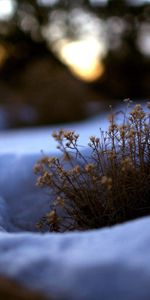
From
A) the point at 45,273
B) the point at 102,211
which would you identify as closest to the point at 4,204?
the point at 102,211

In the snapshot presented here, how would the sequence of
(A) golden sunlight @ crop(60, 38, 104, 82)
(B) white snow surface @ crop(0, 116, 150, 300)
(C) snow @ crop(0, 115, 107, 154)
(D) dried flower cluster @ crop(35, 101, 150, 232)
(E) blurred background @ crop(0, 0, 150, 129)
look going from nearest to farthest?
(B) white snow surface @ crop(0, 116, 150, 300)
(D) dried flower cluster @ crop(35, 101, 150, 232)
(C) snow @ crop(0, 115, 107, 154)
(A) golden sunlight @ crop(60, 38, 104, 82)
(E) blurred background @ crop(0, 0, 150, 129)

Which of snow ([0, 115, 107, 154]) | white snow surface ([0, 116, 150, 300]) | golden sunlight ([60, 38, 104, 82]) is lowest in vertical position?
white snow surface ([0, 116, 150, 300])

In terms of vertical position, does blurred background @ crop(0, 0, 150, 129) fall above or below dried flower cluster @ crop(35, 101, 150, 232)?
above

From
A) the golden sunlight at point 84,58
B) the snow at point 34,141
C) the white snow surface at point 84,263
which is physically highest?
the golden sunlight at point 84,58

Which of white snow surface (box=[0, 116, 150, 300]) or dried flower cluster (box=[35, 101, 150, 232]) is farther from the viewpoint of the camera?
dried flower cluster (box=[35, 101, 150, 232])

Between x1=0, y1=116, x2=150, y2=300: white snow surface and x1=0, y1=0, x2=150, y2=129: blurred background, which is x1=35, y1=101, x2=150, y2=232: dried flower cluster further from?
x1=0, y1=0, x2=150, y2=129: blurred background

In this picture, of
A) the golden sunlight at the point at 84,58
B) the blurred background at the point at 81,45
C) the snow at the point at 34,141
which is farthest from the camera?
the blurred background at the point at 81,45

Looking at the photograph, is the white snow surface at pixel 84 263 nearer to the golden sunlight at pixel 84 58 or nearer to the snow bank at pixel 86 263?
the snow bank at pixel 86 263

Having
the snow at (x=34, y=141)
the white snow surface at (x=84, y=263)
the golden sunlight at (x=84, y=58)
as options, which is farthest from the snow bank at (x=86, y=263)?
the golden sunlight at (x=84, y=58)

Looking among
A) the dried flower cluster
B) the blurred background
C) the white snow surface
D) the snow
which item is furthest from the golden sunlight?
the white snow surface
